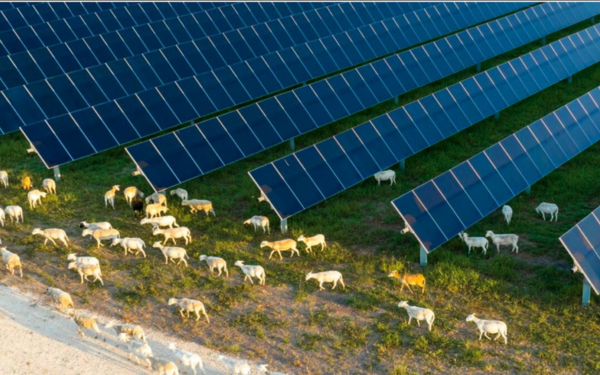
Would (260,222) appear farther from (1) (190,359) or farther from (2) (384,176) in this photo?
(1) (190,359)

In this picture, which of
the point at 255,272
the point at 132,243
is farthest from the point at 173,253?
the point at 255,272

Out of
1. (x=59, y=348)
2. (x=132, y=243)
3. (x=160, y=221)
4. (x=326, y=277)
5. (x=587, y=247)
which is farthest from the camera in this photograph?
(x=160, y=221)

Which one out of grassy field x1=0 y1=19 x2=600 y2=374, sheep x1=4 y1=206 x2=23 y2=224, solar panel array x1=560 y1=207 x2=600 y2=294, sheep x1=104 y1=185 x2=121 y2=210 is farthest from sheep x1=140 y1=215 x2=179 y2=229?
solar panel array x1=560 y1=207 x2=600 y2=294

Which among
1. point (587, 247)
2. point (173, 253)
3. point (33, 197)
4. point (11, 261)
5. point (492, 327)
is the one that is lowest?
point (492, 327)

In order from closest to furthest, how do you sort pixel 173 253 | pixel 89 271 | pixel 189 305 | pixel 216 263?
1. pixel 189 305
2. pixel 89 271
3. pixel 216 263
4. pixel 173 253

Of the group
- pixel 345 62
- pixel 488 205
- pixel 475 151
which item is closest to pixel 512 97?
pixel 475 151

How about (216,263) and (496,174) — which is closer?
(216,263)

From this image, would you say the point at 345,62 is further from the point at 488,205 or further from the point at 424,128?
the point at 488,205

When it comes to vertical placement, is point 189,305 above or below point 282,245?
below
